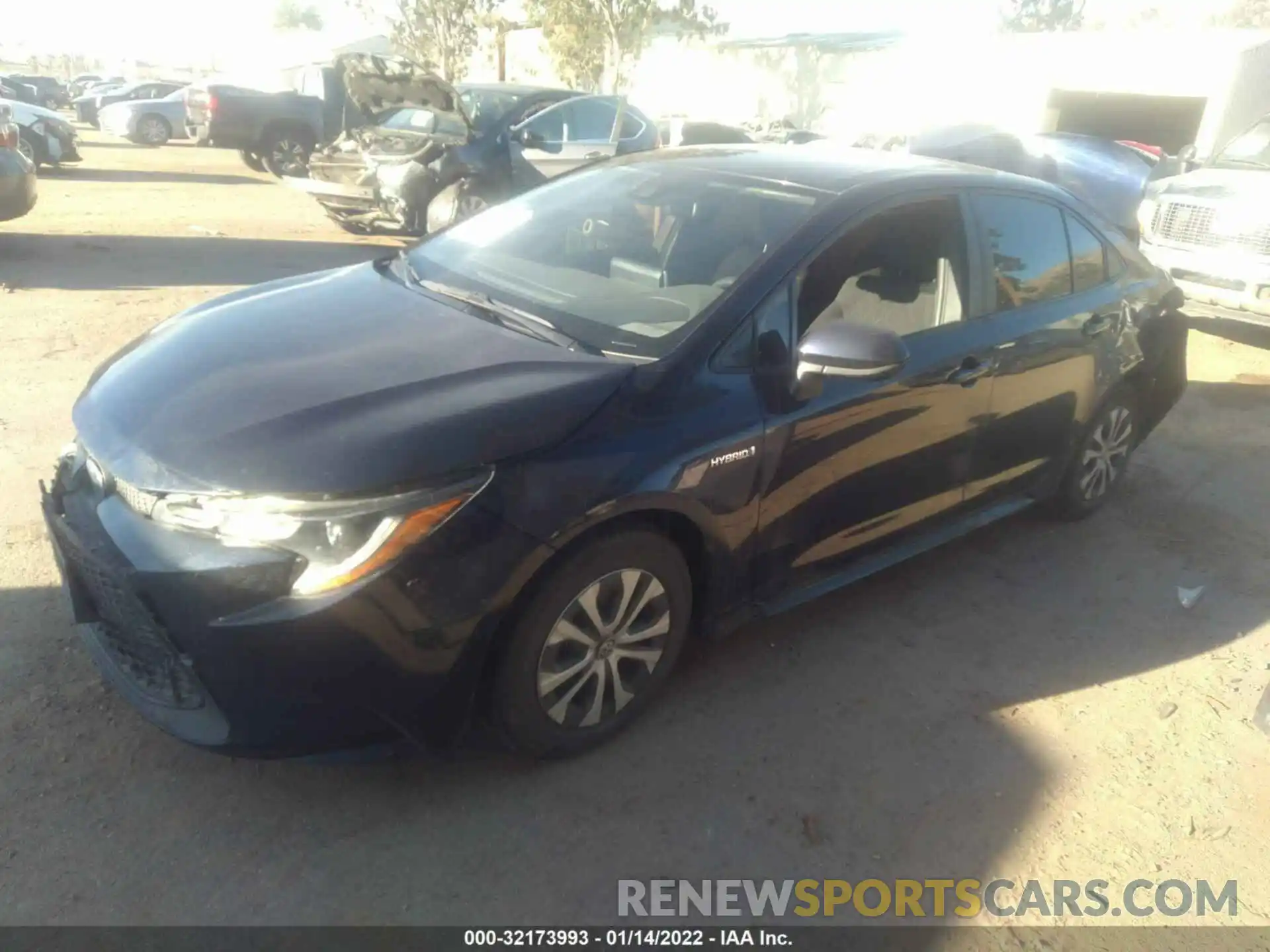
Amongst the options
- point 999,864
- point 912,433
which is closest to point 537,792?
point 999,864

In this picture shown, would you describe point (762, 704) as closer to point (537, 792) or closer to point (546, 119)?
point (537, 792)

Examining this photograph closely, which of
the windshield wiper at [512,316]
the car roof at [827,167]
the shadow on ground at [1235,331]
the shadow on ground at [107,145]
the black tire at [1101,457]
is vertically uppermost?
the car roof at [827,167]

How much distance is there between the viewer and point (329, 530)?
229 cm

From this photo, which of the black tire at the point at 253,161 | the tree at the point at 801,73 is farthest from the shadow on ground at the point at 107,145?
the tree at the point at 801,73

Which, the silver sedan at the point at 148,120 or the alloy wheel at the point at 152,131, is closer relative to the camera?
the silver sedan at the point at 148,120

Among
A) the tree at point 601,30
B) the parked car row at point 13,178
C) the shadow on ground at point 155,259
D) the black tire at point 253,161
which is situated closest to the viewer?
the shadow on ground at point 155,259

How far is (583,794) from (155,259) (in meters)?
8.19

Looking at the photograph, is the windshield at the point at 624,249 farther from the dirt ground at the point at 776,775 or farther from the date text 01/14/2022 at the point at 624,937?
the date text 01/14/2022 at the point at 624,937

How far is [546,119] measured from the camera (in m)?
10.4

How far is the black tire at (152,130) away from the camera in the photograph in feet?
76.8

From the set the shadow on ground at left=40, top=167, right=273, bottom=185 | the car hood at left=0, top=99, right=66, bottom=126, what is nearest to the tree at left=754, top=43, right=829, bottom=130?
the shadow on ground at left=40, top=167, right=273, bottom=185

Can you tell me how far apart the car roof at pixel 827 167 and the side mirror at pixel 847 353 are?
2.17 ft

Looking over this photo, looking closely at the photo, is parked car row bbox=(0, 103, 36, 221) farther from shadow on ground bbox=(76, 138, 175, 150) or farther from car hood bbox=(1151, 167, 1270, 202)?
shadow on ground bbox=(76, 138, 175, 150)

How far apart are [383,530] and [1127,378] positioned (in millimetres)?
3698
